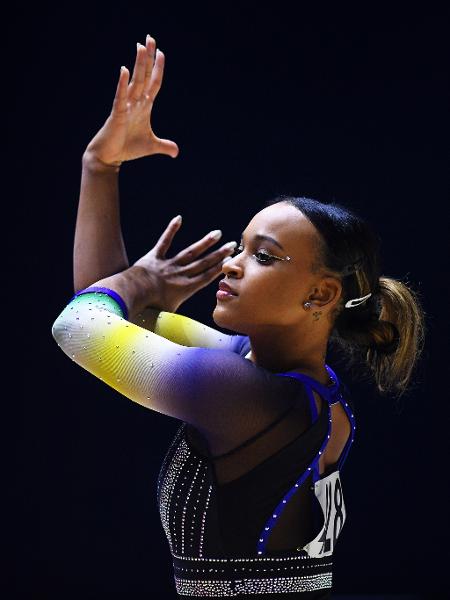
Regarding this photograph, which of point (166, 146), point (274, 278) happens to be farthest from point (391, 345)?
point (166, 146)

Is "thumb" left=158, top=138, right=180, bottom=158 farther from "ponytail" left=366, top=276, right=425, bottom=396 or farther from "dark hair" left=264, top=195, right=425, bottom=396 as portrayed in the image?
"ponytail" left=366, top=276, right=425, bottom=396

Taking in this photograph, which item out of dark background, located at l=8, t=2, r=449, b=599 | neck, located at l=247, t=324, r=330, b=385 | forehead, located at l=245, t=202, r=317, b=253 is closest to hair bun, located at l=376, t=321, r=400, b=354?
neck, located at l=247, t=324, r=330, b=385

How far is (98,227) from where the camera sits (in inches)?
69.2

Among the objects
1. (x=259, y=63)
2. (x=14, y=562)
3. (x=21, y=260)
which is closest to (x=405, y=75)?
(x=259, y=63)

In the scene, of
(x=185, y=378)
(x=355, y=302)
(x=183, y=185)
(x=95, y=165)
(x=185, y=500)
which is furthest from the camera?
(x=183, y=185)

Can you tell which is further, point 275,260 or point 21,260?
point 21,260

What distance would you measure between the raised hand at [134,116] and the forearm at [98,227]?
32mm

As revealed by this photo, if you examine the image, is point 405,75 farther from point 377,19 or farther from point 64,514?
point 64,514

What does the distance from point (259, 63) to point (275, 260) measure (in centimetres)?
168

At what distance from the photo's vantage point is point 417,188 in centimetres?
303

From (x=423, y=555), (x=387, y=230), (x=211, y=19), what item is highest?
(x=211, y=19)

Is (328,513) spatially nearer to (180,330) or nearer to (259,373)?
(259,373)

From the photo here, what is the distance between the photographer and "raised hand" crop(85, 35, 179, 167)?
5.31 ft

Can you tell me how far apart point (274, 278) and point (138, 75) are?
449mm
